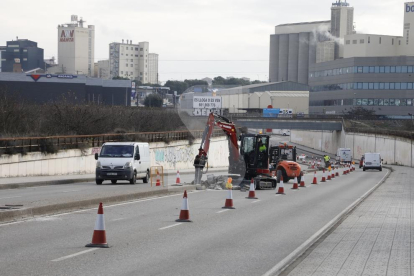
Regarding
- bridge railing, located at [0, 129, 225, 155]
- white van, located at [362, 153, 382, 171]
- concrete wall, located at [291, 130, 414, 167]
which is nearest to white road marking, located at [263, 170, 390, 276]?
bridge railing, located at [0, 129, 225, 155]

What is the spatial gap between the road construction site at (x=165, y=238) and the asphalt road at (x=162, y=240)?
0.6 inches

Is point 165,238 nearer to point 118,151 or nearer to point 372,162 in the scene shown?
point 118,151

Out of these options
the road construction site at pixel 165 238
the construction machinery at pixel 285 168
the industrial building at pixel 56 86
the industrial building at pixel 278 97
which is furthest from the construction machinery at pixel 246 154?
the industrial building at pixel 278 97

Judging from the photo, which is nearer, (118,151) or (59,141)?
(118,151)

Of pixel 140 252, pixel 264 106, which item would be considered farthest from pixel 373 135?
pixel 140 252

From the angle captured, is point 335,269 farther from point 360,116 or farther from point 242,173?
point 360,116

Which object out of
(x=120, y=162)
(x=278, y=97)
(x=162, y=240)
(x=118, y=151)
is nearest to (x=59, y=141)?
(x=118, y=151)

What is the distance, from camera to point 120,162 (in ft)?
112

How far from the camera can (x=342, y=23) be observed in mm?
155250

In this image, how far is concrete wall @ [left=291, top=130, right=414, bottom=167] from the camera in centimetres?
8818

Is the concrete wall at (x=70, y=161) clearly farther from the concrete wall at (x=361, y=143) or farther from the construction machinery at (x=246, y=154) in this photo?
the concrete wall at (x=361, y=143)

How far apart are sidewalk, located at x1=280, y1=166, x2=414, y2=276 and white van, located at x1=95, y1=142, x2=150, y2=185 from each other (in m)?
14.7

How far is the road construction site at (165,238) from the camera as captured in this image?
11.1 metres

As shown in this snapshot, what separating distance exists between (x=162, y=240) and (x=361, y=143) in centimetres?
10032
